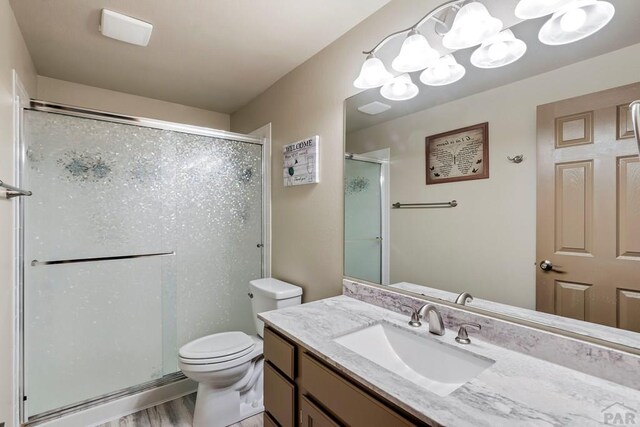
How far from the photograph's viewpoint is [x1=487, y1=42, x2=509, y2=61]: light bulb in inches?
41.5

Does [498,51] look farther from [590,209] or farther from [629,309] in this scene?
[629,309]

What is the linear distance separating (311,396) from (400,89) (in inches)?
53.3

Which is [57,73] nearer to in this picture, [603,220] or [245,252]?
[245,252]

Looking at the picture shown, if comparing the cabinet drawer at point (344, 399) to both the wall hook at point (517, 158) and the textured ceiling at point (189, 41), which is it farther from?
the textured ceiling at point (189, 41)

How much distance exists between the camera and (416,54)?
1.22 meters

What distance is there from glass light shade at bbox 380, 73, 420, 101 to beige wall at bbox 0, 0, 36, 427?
1.73 metres

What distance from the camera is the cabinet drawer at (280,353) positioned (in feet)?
3.70

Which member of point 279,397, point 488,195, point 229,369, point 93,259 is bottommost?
point 229,369

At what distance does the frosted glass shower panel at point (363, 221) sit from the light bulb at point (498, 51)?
646 millimetres

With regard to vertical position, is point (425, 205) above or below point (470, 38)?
below

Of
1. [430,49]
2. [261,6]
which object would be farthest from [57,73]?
[430,49]

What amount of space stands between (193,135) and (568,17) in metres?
2.10

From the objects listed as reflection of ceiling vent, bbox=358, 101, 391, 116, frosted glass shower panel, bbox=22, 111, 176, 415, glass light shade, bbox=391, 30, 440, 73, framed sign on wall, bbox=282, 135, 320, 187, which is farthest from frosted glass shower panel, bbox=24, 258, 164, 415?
glass light shade, bbox=391, 30, 440, 73

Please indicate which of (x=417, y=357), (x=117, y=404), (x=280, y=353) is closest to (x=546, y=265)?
(x=417, y=357)
